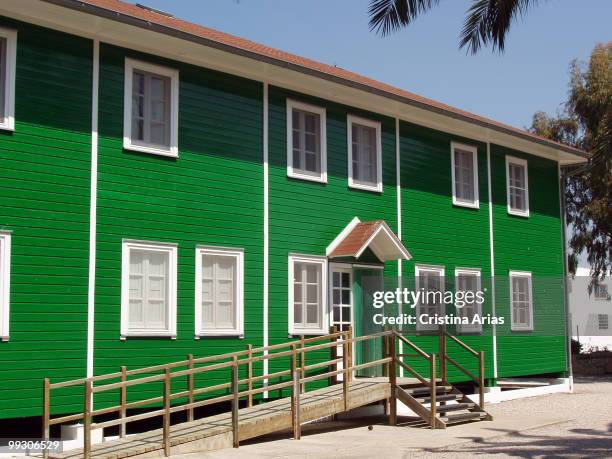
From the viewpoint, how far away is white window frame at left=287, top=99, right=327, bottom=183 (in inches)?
656

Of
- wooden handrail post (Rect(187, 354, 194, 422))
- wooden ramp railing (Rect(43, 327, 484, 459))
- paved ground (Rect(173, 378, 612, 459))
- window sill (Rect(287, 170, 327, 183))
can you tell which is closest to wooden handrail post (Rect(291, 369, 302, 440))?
wooden ramp railing (Rect(43, 327, 484, 459))

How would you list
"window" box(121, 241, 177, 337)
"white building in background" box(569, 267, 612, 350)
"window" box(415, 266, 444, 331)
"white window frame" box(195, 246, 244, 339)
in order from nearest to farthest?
1. "window" box(121, 241, 177, 337)
2. "white window frame" box(195, 246, 244, 339)
3. "window" box(415, 266, 444, 331)
4. "white building in background" box(569, 267, 612, 350)

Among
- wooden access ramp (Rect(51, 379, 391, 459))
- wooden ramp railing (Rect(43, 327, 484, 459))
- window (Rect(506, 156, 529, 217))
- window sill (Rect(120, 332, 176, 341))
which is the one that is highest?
window (Rect(506, 156, 529, 217))

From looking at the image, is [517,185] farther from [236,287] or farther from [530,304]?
[236,287]

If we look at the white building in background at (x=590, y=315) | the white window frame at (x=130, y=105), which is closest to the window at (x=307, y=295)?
the white window frame at (x=130, y=105)

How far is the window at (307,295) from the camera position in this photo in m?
16.5

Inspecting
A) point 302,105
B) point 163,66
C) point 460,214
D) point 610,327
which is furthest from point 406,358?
point 610,327

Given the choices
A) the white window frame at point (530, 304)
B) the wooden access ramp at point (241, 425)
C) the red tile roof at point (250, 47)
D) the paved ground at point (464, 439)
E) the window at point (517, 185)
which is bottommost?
the paved ground at point (464, 439)

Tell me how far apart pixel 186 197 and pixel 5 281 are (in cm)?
352

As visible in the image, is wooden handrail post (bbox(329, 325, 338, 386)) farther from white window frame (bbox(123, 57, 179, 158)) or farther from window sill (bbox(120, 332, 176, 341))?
white window frame (bbox(123, 57, 179, 158))

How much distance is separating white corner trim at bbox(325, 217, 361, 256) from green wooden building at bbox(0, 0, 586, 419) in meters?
0.03

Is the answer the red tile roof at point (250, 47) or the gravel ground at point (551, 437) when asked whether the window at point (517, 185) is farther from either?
the gravel ground at point (551, 437)

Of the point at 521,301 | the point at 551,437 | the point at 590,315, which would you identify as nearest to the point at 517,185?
the point at 521,301

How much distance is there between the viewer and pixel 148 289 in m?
14.2
